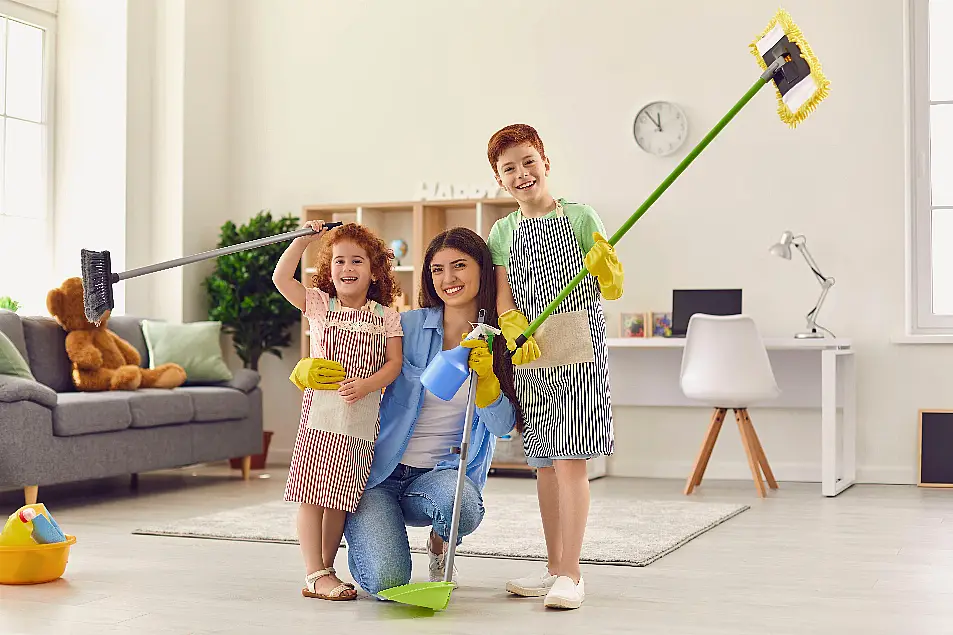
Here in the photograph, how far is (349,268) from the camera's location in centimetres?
283

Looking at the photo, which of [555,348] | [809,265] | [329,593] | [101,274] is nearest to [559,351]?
[555,348]

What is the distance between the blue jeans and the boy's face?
0.68 metres

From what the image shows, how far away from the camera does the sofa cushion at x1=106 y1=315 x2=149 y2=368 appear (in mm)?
5387

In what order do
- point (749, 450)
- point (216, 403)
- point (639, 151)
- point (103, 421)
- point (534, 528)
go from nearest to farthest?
1. point (534, 528)
2. point (103, 421)
3. point (749, 450)
4. point (216, 403)
5. point (639, 151)

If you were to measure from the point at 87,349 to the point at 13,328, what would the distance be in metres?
0.31

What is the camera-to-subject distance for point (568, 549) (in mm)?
2650

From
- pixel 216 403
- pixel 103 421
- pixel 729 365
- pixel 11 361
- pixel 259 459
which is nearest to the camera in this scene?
pixel 11 361

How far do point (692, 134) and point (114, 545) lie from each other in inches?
137

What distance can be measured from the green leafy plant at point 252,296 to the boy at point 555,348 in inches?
138

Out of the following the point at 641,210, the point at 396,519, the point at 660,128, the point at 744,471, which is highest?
the point at 660,128

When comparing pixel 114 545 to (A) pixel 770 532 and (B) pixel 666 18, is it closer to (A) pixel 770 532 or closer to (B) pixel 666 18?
(A) pixel 770 532

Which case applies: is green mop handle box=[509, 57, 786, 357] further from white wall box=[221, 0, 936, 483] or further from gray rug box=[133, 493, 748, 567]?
white wall box=[221, 0, 936, 483]

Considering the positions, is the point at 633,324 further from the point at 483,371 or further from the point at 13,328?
the point at 483,371

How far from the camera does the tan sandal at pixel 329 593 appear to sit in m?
2.71
